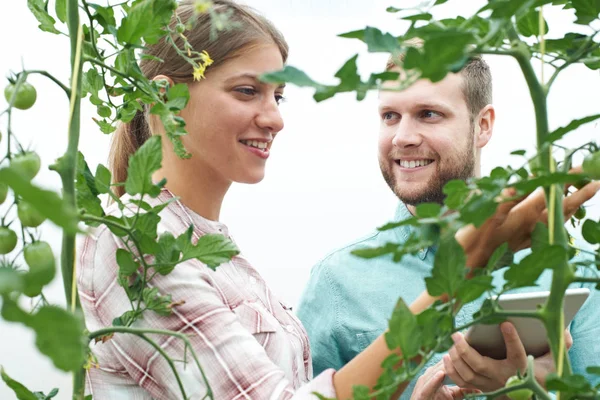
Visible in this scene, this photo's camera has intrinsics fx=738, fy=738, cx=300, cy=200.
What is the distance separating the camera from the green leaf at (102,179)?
0.71m

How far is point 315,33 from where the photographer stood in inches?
135

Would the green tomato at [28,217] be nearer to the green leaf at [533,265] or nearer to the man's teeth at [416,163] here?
the green leaf at [533,265]

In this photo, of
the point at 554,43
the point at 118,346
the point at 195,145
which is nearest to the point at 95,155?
the point at 195,145

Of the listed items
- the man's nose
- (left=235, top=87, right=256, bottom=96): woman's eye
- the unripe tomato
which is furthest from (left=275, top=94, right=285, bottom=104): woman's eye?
the unripe tomato

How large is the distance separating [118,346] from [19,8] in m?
2.55

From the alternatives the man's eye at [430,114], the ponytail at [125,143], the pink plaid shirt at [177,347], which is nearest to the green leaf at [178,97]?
the pink plaid shirt at [177,347]

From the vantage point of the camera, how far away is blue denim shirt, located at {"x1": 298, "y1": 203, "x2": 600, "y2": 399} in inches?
76.4

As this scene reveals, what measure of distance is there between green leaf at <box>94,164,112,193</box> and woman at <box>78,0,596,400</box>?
0.29 meters

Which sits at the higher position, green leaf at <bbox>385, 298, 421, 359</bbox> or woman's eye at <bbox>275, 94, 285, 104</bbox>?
woman's eye at <bbox>275, 94, 285, 104</bbox>

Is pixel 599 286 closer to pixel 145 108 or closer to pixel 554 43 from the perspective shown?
pixel 554 43

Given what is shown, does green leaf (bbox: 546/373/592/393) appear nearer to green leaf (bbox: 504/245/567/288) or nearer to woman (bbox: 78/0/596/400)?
green leaf (bbox: 504/245/567/288)

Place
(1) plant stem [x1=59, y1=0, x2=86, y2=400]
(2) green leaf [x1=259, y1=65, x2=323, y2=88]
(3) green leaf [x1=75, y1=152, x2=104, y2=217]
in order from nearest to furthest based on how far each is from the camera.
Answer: (2) green leaf [x1=259, y1=65, x2=323, y2=88], (1) plant stem [x1=59, y1=0, x2=86, y2=400], (3) green leaf [x1=75, y1=152, x2=104, y2=217]

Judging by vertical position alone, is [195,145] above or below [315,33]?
below

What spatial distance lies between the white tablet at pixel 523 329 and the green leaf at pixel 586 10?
1.36ft
